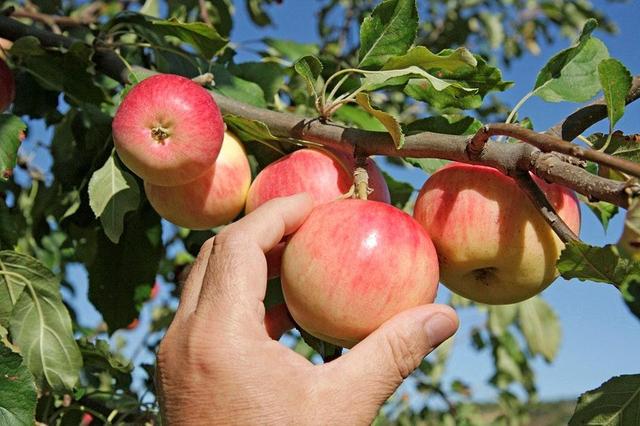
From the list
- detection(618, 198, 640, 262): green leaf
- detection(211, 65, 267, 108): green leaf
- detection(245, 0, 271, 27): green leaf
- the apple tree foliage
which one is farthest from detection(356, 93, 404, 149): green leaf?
detection(245, 0, 271, 27): green leaf

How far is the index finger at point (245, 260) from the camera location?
1.14 m

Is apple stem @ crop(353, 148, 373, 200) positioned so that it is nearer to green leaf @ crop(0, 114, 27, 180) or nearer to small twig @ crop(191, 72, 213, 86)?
small twig @ crop(191, 72, 213, 86)

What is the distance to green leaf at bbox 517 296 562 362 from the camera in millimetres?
3455

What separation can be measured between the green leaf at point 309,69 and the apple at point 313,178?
0.12 meters

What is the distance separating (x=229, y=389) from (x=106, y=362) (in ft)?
3.06

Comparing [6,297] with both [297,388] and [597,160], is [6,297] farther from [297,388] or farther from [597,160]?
[597,160]

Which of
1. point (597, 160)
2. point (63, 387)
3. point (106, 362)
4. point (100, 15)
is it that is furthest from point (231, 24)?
point (597, 160)

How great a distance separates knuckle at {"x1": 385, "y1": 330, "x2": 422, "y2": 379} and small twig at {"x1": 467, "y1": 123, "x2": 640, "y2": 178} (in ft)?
1.03

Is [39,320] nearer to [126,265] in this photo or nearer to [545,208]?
[126,265]

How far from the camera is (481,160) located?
3.76 feet

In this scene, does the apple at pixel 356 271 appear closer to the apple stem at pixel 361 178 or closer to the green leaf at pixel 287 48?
the apple stem at pixel 361 178

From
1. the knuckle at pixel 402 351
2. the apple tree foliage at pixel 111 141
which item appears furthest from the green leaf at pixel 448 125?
the knuckle at pixel 402 351

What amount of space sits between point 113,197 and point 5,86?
1.73 ft

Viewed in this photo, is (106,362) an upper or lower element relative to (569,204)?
lower
